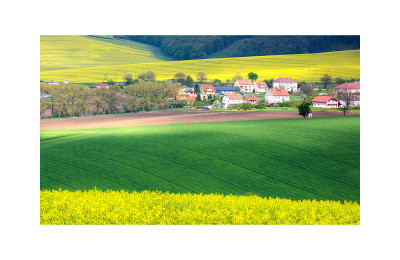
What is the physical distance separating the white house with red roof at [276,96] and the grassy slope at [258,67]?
1.07ft

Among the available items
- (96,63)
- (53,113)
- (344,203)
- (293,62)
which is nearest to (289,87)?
(293,62)

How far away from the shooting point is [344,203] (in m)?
8.38

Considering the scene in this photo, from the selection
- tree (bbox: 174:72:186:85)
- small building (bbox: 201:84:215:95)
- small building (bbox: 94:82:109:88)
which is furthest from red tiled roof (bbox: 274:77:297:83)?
small building (bbox: 94:82:109:88)

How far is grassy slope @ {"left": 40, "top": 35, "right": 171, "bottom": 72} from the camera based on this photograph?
8727mm

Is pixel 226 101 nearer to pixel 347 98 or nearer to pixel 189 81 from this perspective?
pixel 189 81

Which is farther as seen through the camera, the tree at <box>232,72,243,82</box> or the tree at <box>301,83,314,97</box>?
the tree at <box>232,72,243,82</box>

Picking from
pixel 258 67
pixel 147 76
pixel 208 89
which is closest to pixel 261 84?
pixel 258 67

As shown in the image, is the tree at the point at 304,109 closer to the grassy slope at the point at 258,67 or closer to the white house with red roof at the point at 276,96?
the white house with red roof at the point at 276,96

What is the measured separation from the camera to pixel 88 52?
9.02 meters

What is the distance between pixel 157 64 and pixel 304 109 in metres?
3.27

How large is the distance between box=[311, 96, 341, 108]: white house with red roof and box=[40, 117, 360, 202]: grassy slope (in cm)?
49

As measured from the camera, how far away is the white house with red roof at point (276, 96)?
9.23m

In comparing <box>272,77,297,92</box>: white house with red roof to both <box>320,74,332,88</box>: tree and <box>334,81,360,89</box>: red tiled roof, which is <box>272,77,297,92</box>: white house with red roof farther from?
<box>334,81,360,89</box>: red tiled roof
